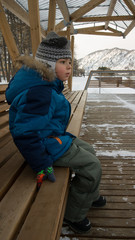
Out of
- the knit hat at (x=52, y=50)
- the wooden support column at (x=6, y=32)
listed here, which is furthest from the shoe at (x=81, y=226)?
the wooden support column at (x=6, y=32)

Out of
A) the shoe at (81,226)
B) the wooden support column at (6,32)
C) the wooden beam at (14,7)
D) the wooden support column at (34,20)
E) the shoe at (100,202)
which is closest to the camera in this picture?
the shoe at (81,226)

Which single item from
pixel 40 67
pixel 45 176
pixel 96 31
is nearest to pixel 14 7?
pixel 40 67

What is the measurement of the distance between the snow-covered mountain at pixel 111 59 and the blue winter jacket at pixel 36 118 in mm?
138815

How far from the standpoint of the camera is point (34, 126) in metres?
1.11

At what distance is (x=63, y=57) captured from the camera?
1.33 m

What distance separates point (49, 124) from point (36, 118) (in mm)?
161

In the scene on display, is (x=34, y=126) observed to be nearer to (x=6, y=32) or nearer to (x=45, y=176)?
(x=45, y=176)

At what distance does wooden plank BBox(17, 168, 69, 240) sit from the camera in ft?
2.54

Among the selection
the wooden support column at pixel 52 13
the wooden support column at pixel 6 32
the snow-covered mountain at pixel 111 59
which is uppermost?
the snow-covered mountain at pixel 111 59

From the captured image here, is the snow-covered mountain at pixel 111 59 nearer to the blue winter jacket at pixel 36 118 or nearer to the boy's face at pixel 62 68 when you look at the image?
the boy's face at pixel 62 68

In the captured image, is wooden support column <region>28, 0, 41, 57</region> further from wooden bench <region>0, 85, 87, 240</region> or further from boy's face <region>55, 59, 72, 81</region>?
wooden bench <region>0, 85, 87, 240</region>

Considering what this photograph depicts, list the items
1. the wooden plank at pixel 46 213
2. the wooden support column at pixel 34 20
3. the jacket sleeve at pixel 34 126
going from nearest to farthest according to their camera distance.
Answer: the wooden plank at pixel 46 213, the jacket sleeve at pixel 34 126, the wooden support column at pixel 34 20

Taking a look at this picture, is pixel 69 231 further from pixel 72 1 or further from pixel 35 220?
pixel 72 1

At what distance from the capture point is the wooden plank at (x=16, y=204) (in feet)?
2.62
